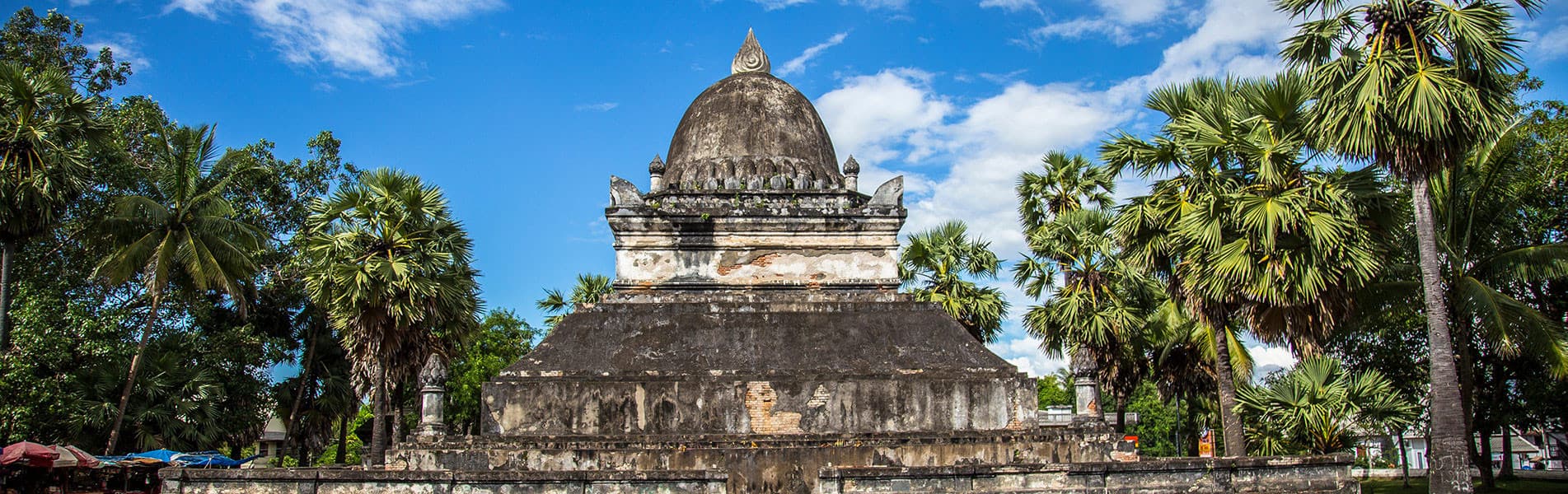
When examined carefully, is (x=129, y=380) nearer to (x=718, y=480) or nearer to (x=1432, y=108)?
(x=718, y=480)

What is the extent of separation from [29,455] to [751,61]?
1388 centimetres

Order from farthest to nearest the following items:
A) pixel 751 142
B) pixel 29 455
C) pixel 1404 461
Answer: pixel 1404 461, pixel 751 142, pixel 29 455

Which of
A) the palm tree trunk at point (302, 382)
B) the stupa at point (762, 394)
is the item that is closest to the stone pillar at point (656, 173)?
the stupa at point (762, 394)

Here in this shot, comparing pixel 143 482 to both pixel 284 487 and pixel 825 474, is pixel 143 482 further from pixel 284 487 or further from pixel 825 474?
pixel 825 474

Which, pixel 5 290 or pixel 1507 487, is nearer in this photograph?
pixel 5 290

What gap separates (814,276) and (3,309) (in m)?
14.4

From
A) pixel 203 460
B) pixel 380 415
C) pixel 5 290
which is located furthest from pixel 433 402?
pixel 5 290

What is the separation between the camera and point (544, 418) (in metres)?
13.9

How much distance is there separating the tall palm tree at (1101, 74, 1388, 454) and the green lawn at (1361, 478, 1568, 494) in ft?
18.8

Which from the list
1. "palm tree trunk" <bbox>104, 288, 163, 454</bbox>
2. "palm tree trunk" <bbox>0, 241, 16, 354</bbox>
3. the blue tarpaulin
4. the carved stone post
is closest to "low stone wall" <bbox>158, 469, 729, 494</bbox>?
the carved stone post

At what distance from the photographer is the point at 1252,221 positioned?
46.3 ft

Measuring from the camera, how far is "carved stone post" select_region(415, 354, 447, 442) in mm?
13695

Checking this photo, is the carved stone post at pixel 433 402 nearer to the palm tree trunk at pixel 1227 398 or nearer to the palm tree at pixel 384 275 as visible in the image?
the palm tree at pixel 384 275

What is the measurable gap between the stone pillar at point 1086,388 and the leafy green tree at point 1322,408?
9.55ft
